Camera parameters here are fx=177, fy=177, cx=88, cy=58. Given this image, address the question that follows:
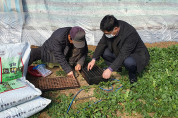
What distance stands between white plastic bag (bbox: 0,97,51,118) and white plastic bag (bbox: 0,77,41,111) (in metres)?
0.05

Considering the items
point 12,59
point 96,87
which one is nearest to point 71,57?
point 96,87

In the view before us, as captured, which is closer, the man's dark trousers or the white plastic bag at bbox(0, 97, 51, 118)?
the white plastic bag at bbox(0, 97, 51, 118)

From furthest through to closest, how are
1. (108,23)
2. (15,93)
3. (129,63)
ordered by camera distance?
(129,63), (108,23), (15,93)

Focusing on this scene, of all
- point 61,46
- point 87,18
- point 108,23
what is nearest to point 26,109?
point 61,46

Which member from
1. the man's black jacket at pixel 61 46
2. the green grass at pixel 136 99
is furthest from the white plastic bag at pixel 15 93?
the man's black jacket at pixel 61 46

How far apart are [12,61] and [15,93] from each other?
2.07ft

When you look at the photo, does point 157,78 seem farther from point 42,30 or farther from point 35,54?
point 42,30

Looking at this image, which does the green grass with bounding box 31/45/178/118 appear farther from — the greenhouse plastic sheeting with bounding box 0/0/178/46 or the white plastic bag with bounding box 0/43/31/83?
the greenhouse plastic sheeting with bounding box 0/0/178/46

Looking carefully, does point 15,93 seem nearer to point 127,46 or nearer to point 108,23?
point 108,23

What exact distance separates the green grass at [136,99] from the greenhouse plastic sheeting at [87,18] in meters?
2.06

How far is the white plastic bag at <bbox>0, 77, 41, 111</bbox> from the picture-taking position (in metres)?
2.20

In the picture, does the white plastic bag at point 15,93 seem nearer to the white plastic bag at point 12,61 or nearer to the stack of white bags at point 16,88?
the stack of white bags at point 16,88

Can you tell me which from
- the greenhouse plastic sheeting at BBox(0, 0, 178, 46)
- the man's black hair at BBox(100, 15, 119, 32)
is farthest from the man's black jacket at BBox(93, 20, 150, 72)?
the greenhouse plastic sheeting at BBox(0, 0, 178, 46)

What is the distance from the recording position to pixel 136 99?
→ 9.43 ft
